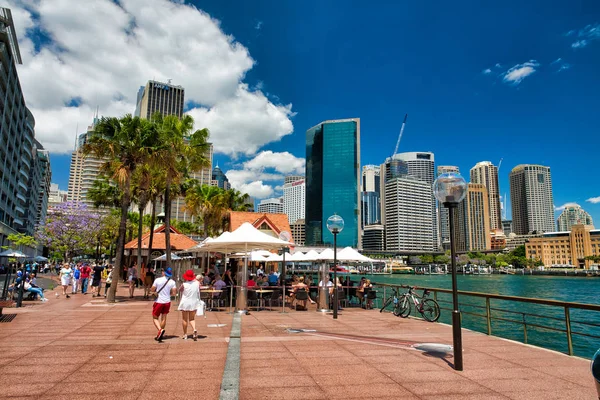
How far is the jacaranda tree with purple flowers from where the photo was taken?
43.4 metres

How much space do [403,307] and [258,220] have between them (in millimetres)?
25426

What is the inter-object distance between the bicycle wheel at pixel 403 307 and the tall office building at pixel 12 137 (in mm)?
57508

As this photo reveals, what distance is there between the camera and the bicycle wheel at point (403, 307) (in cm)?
1402

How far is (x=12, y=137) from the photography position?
206 feet

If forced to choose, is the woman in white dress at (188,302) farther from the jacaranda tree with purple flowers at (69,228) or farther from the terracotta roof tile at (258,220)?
the jacaranda tree with purple flowers at (69,228)

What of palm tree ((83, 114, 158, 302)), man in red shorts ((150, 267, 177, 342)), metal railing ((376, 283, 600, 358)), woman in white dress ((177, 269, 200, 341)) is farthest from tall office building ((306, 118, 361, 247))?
man in red shorts ((150, 267, 177, 342))

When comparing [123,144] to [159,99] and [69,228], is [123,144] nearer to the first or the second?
[69,228]

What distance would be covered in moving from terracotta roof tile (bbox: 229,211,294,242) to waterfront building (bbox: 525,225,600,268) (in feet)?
512

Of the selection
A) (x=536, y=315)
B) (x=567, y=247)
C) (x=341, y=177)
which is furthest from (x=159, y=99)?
(x=536, y=315)

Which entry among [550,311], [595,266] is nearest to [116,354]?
[550,311]

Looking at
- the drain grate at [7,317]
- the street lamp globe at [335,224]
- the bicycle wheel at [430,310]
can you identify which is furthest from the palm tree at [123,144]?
the bicycle wheel at [430,310]

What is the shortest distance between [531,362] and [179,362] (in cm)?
621

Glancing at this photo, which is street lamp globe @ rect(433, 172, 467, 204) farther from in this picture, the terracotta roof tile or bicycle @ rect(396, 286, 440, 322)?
the terracotta roof tile

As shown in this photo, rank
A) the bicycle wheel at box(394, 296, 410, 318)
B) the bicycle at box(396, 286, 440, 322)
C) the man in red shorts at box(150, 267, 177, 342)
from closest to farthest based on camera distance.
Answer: the man in red shorts at box(150, 267, 177, 342), the bicycle at box(396, 286, 440, 322), the bicycle wheel at box(394, 296, 410, 318)
